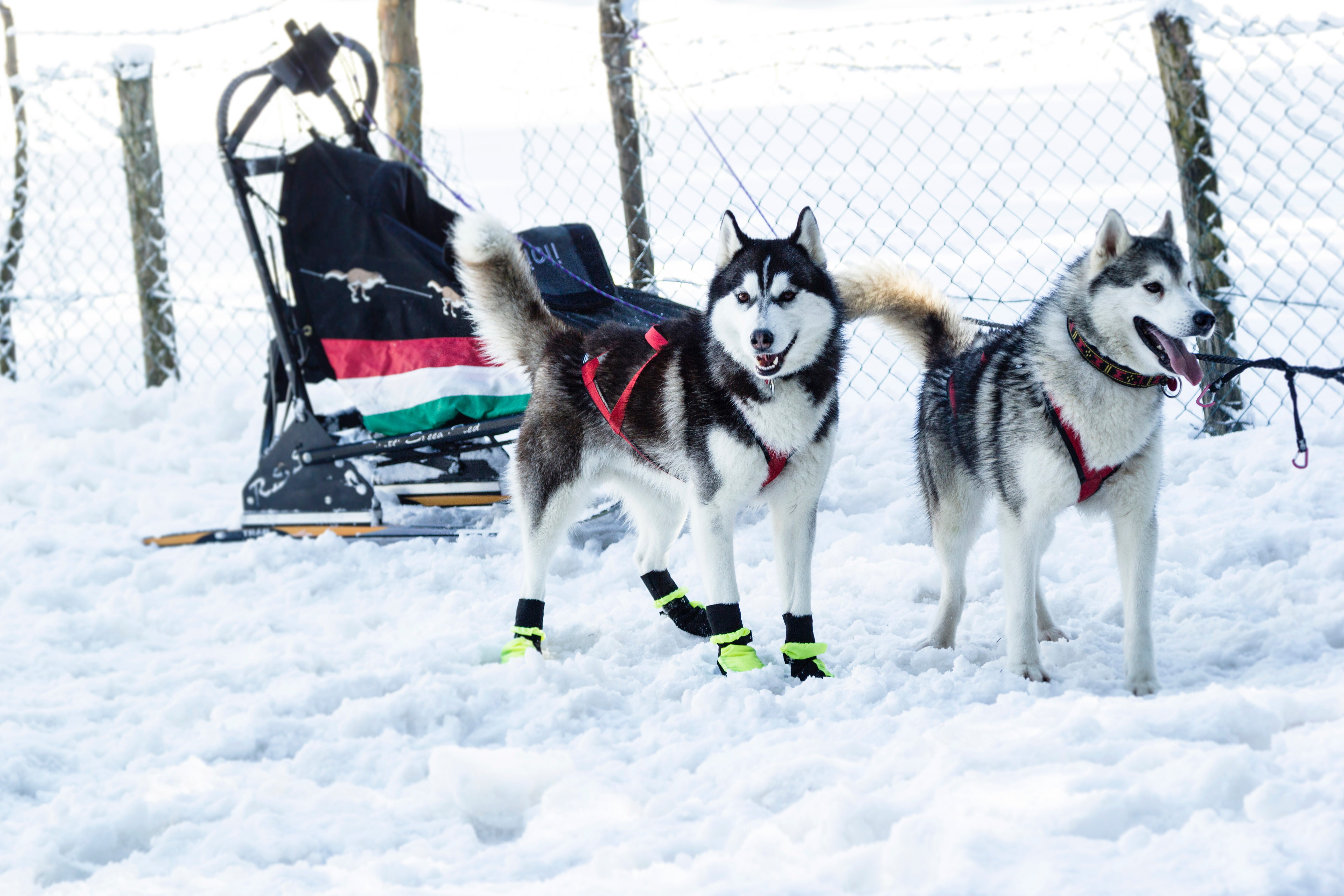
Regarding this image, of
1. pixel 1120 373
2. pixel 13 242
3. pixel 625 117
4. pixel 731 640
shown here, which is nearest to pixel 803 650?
pixel 731 640

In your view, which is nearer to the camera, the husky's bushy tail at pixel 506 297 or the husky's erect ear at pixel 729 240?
the husky's erect ear at pixel 729 240

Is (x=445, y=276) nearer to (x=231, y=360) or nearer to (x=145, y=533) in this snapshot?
(x=145, y=533)

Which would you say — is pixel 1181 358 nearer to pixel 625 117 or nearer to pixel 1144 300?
pixel 1144 300

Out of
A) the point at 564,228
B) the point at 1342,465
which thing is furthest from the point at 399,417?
the point at 1342,465

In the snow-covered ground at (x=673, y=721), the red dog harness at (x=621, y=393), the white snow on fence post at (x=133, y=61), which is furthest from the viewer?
the white snow on fence post at (x=133, y=61)

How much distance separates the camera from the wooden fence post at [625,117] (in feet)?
15.9

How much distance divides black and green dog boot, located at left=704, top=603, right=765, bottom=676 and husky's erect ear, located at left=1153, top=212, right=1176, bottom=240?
1318mm

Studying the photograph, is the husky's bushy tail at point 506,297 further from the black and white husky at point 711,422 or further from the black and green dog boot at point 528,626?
the black and green dog boot at point 528,626

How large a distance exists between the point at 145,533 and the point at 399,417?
112 cm

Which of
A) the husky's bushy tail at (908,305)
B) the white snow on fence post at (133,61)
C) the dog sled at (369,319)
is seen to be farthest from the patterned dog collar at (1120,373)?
the white snow on fence post at (133,61)

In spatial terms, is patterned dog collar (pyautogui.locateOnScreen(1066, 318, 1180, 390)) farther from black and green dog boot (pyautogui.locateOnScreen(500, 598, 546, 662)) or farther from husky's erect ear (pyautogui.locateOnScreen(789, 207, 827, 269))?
black and green dog boot (pyautogui.locateOnScreen(500, 598, 546, 662))

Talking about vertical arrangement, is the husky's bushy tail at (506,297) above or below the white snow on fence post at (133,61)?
below

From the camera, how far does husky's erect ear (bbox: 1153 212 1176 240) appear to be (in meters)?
2.47

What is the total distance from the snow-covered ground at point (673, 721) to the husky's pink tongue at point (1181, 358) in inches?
25.0
